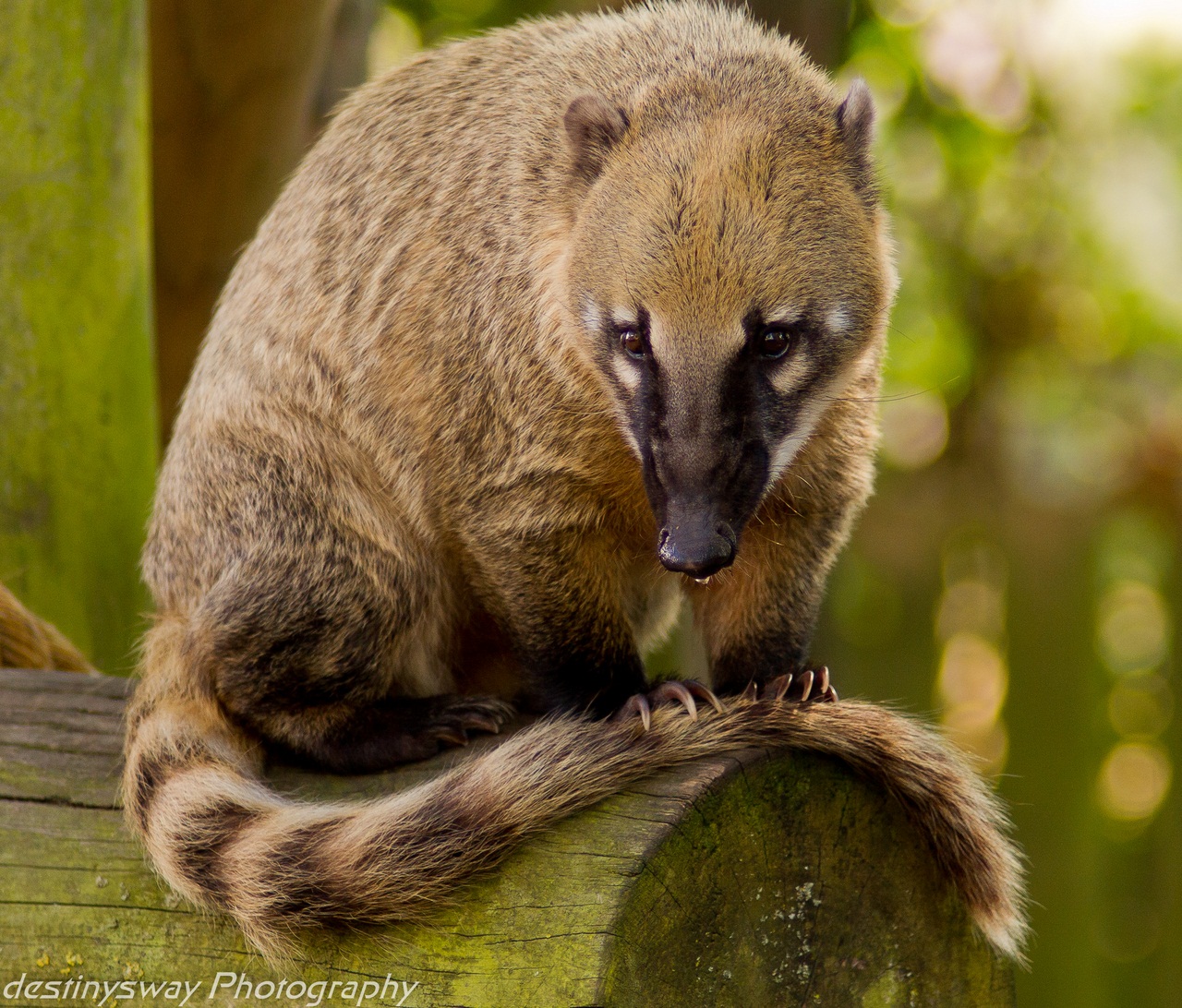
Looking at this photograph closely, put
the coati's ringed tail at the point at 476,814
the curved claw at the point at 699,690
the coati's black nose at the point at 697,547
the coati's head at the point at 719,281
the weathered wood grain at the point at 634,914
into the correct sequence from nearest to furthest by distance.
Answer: the weathered wood grain at the point at 634,914, the coati's ringed tail at the point at 476,814, the coati's black nose at the point at 697,547, the coati's head at the point at 719,281, the curved claw at the point at 699,690

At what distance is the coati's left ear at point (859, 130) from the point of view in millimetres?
3242

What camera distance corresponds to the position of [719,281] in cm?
283

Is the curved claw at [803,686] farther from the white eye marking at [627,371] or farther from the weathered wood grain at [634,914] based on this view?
the white eye marking at [627,371]

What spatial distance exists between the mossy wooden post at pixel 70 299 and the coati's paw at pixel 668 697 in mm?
2122

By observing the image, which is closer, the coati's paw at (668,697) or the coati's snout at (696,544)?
the coati's snout at (696,544)

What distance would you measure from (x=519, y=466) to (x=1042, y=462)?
26.4 feet

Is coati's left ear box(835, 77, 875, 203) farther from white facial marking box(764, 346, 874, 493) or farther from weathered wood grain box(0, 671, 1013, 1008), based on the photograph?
weathered wood grain box(0, 671, 1013, 1008)

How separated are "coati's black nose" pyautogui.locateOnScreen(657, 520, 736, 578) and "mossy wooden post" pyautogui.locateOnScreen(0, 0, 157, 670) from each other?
7.83ft

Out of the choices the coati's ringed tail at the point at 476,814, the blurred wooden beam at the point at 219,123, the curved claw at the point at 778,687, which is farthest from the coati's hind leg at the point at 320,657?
the blurred wooden beam at the point at 219,123

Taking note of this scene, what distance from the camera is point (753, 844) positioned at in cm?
258

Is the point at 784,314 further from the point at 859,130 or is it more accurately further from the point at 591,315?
the point at 859,130

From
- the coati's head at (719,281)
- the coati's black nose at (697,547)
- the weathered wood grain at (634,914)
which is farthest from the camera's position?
the coati's head at (719,281)

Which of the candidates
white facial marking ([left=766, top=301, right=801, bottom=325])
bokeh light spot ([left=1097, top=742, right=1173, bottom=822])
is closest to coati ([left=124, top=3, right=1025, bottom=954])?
white facial marking ([left=766, top=301, right=801, bottom=325])

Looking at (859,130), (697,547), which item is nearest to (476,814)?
(697,547)
